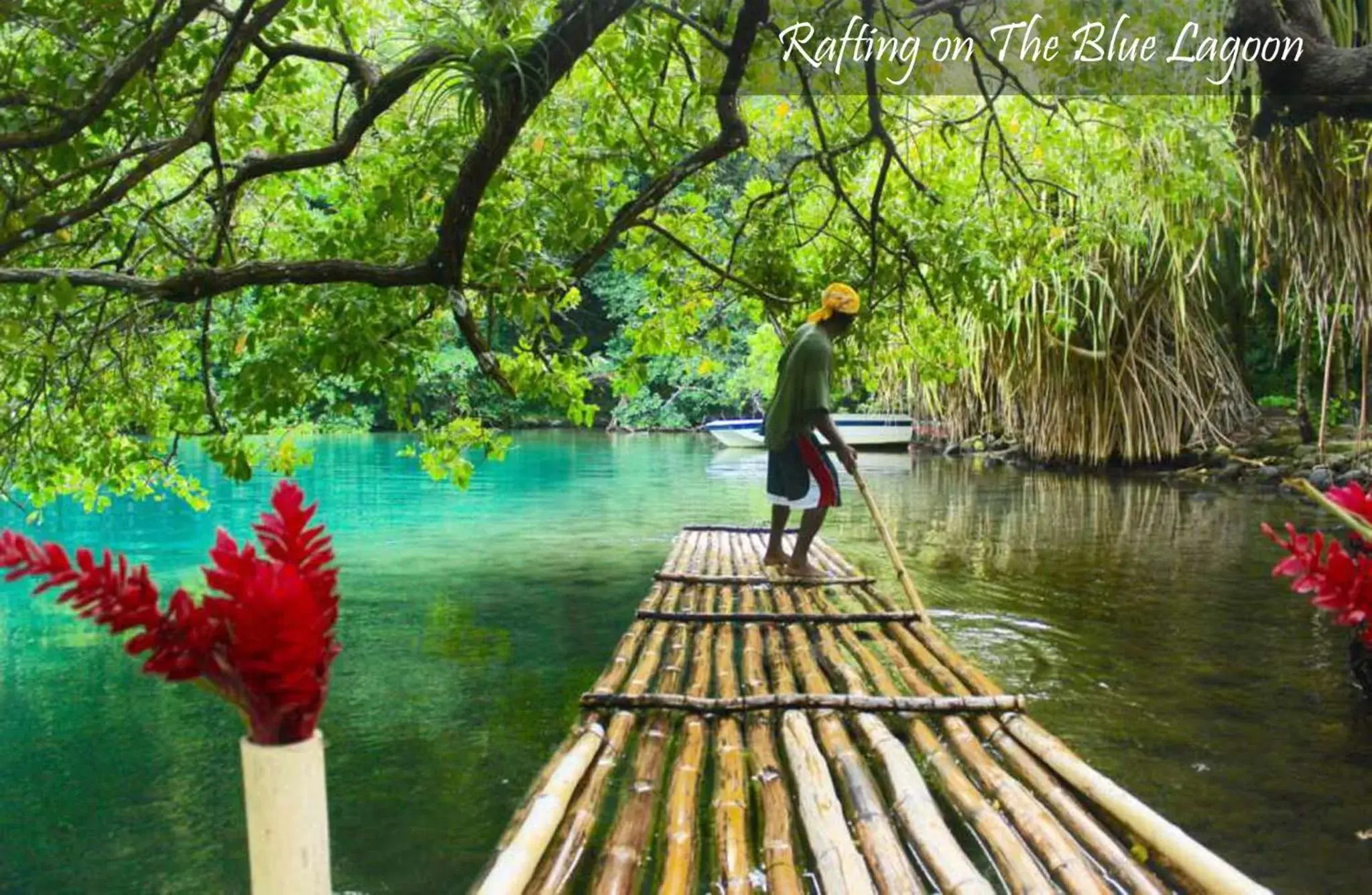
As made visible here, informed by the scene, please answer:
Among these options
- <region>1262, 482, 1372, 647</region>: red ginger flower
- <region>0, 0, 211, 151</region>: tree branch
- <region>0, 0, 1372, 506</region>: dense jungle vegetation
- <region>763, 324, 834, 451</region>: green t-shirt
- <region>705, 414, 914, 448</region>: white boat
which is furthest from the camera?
<region>705, 414, 914, 448</region>: white boat

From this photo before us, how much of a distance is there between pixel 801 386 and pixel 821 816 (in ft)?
10.8

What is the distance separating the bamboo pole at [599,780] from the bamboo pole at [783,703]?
6 cm

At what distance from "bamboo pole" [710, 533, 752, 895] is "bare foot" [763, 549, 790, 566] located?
231 centimetres

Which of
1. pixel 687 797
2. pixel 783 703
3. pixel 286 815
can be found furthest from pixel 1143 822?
pixel 286 815

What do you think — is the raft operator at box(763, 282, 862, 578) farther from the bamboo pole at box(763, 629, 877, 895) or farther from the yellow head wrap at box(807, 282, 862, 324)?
the bamboo pole at box(763, 629, 877, 895)

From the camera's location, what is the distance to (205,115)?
371 cm

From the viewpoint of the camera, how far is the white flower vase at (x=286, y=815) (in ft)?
2.55

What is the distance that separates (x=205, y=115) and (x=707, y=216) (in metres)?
3.97

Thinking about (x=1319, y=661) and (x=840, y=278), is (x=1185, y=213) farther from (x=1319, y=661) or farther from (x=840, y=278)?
(x=1319, y=661)

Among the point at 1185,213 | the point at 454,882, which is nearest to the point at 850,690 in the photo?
the point at 454,882

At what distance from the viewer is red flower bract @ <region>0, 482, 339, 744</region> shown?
70cm

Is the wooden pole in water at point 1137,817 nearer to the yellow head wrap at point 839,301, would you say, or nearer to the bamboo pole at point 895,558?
the bamboo pole at point 895,558

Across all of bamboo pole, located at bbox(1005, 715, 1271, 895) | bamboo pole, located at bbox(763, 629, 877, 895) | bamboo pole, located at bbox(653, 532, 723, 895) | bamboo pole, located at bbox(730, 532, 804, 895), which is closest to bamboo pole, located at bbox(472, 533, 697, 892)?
bamboo pole, located at bbox(653, 532, 723, 895)

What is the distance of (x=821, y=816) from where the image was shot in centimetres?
269
